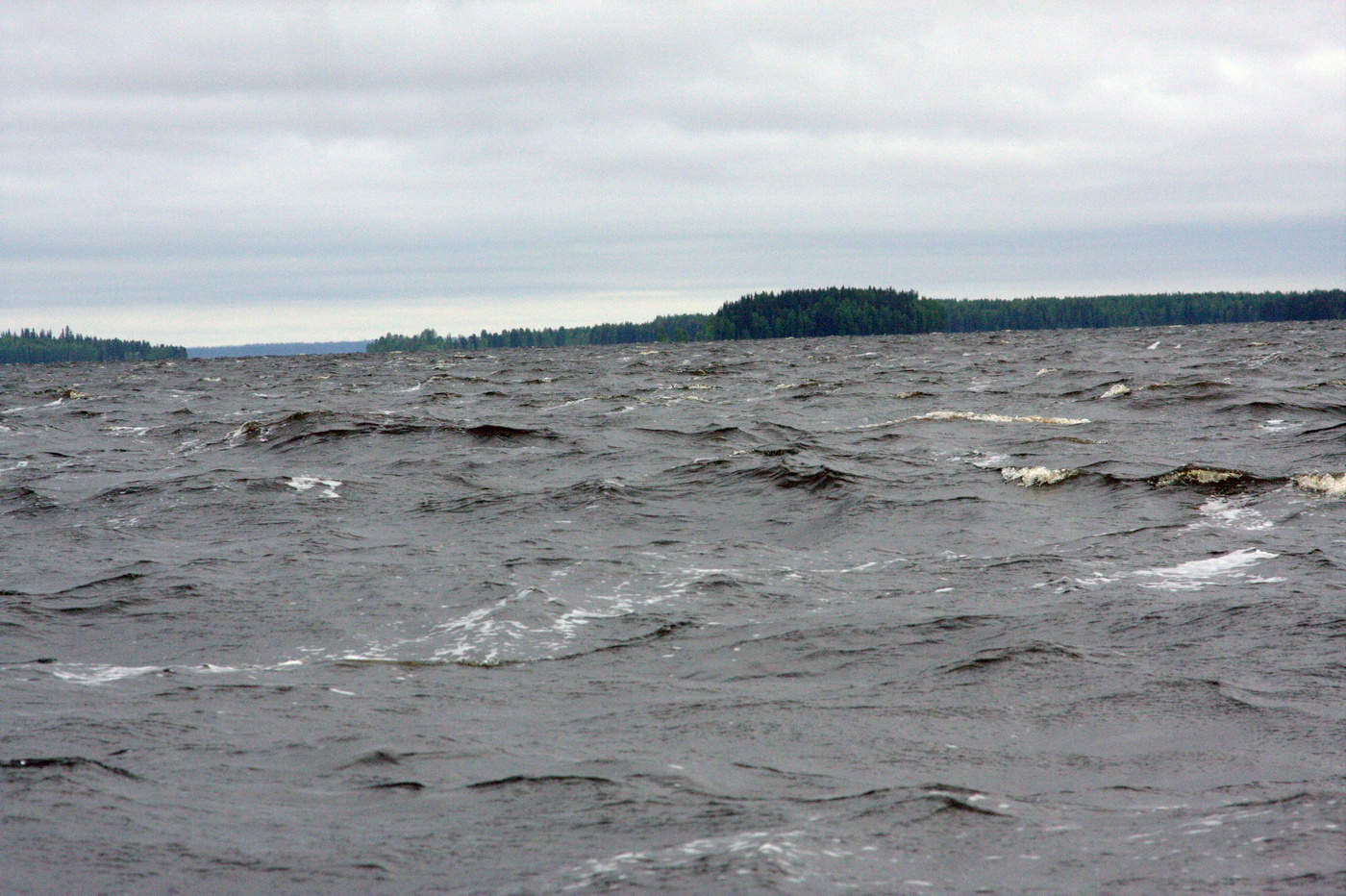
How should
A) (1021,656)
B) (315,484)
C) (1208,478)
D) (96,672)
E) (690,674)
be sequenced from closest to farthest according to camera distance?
(1021,656) → (690,674) → (96,672) → (1208,478) → (315,484)

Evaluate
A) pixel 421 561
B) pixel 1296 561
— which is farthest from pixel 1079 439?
pixel 421 561

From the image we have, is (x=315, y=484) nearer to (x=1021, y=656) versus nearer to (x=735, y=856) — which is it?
(x=1021, y=656)

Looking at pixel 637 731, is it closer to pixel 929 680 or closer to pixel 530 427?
pixel 929 680

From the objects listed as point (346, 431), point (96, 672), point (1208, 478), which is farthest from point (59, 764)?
point (346, 431)

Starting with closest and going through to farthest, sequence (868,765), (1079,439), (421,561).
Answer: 1. (868,765)
2. (421,561)
3. (1079,439)

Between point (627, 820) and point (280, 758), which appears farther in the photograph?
point (280, 758)

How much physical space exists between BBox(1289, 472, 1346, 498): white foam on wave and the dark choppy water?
0.07m

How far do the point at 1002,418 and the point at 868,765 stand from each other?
65.5ft

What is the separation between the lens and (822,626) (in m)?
9.44

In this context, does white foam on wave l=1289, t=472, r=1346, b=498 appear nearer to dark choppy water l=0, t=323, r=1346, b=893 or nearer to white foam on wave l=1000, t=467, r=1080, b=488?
dark choppy water l=0, t=323, r=1346, b=893

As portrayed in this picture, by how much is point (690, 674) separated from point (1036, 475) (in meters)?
9.52

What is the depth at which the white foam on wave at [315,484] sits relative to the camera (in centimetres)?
1727

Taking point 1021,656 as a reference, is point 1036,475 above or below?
above

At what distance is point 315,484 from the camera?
18.1m
